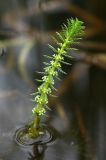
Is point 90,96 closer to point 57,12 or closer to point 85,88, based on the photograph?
point 85,88

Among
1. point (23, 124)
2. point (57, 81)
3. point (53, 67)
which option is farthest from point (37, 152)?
point (57, 81)

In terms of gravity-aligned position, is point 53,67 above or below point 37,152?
above

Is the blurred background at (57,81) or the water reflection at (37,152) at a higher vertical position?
the blurred background at (57,81)

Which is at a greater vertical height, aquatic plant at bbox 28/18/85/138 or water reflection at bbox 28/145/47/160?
aquatic plant at bbox 28/18/85/138

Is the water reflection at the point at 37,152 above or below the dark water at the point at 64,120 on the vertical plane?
below

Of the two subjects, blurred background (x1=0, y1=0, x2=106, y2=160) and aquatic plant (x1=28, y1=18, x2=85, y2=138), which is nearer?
aquatic plant (x1=28, y1=18, x2=85, y2=138)

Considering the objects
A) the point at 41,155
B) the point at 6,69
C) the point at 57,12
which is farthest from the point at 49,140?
the point at 57,12

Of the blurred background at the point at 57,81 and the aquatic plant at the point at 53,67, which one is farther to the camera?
the blurred background at the point at 57,81

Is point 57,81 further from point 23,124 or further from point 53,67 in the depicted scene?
point 53,67

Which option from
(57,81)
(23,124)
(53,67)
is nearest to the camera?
(53,67)
